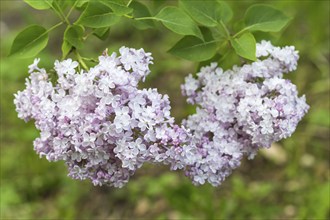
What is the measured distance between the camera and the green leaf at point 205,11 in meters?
1.56

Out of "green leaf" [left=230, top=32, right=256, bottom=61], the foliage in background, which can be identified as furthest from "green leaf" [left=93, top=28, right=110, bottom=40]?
"green leaf" [left=230, top=32, right=256, bottom=61]

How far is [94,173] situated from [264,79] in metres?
0.54

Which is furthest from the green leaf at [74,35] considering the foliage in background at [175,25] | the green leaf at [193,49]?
the green leaf at [193,49]

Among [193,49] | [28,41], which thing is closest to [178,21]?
[193,49]

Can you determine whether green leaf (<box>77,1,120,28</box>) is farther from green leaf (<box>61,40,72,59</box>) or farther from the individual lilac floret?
the individual lilac floret

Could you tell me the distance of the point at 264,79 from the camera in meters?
1.58

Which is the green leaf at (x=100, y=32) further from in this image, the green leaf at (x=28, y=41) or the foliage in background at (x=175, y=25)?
the green leaf at (x=28, y=41)

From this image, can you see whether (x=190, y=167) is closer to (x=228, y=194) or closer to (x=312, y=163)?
(x=228, y=194)

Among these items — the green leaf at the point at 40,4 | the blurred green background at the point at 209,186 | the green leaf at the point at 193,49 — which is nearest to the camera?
the green leaf at the point at 40,4

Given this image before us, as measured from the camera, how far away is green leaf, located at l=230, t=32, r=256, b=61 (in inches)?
57.7

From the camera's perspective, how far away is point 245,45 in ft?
4.92

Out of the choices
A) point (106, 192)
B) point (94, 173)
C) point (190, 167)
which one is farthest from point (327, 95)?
point (94, 173)

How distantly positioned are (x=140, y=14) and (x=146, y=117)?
388 mm

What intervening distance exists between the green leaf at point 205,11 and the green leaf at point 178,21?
8 cm
